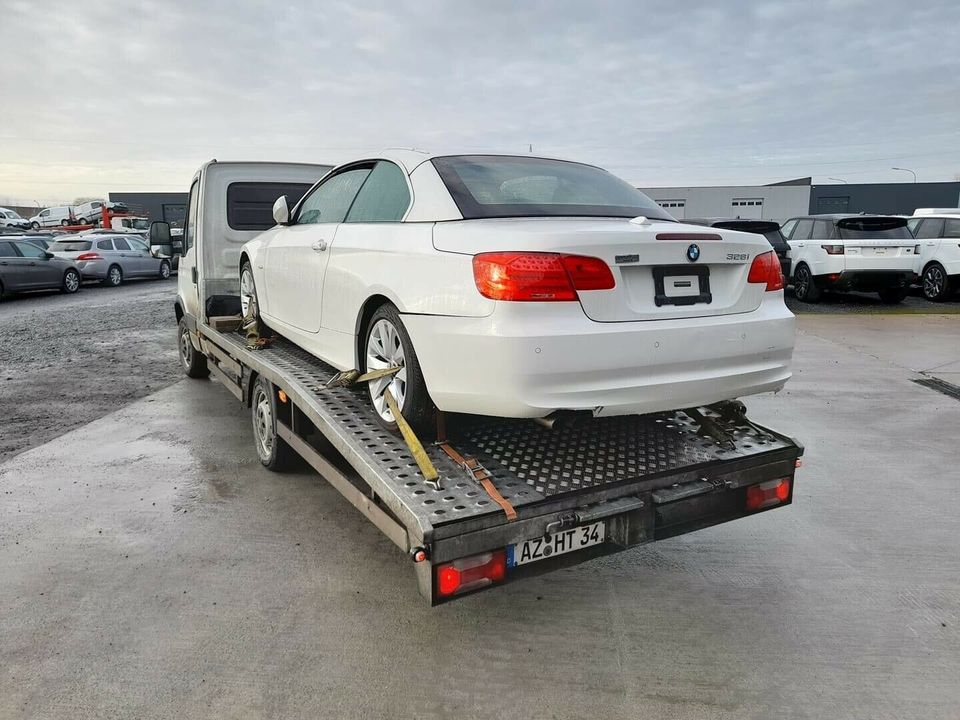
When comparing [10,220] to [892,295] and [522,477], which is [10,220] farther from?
[522,477]

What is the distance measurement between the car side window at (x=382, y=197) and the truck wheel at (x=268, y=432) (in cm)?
122

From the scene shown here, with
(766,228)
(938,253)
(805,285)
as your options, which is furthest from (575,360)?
(938,253)

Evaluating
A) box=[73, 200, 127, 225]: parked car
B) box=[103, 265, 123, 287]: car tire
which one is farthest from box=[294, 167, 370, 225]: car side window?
box=[73, 200, 127, 225]: parked car

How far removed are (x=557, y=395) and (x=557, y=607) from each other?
3.50 feet

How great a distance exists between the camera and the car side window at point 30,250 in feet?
56.2

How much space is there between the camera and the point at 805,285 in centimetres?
1444

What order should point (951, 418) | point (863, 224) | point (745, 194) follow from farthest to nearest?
point (745, 194) → point (863, 224) → point (951, 418)

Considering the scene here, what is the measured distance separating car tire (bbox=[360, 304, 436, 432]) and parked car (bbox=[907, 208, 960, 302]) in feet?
44.1

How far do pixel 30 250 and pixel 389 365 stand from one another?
17725 millimetres

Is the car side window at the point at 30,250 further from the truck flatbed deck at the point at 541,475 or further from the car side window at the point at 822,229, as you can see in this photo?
the car side window at the point at 822,229

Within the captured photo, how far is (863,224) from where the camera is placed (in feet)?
43.5

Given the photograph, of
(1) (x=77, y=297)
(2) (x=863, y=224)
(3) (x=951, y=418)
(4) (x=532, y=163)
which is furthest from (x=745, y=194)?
(4) (x=532, y=163)

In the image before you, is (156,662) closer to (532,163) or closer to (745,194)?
(532,163)

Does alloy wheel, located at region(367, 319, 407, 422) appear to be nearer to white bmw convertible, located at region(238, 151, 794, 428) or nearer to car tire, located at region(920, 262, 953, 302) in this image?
white bmw convertible, located at region(238, 151, 794, 428)
